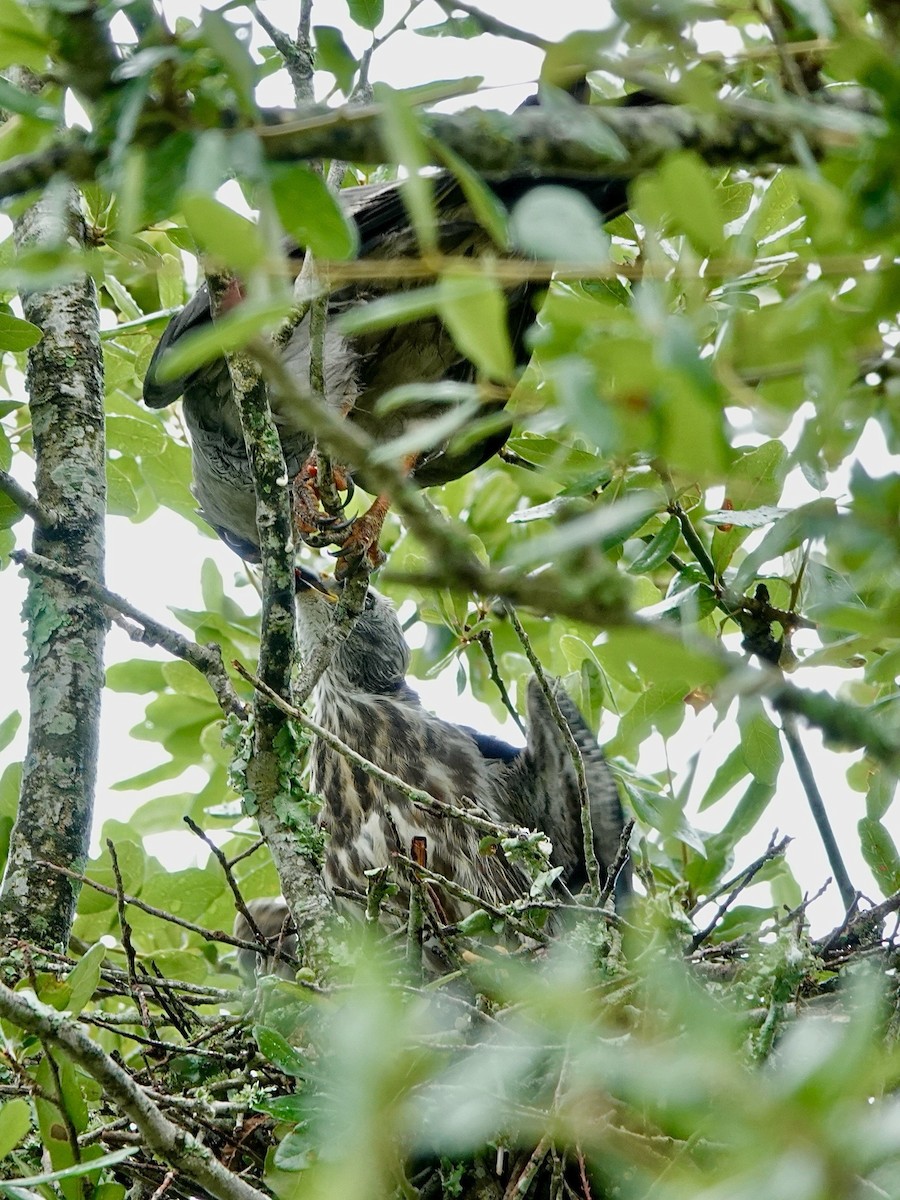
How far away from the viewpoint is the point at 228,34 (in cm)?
93

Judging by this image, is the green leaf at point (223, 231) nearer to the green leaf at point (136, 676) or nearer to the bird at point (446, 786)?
the bird at point (446, 786)

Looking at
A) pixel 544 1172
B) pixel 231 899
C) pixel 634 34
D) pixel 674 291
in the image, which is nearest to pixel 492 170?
pixel 634 34

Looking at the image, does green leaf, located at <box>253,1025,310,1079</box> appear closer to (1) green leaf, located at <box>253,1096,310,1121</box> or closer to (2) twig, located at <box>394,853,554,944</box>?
(1) green leaf, located at <box>253,1096,310,1121</box>

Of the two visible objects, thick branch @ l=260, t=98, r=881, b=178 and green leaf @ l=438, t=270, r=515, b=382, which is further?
thick branch @ l=260, t=98, r=881, b=178

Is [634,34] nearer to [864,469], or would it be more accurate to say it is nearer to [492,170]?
[492,170]

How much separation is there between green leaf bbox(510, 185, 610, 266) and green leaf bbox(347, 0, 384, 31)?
1.17 meters

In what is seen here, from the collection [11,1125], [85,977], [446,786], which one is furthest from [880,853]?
[11,1125]

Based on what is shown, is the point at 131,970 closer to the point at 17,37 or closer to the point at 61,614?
the point at 61,614

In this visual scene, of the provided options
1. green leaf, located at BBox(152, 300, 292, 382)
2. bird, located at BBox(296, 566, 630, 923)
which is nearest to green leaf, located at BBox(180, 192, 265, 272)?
green leaf, located at BBox(152, 300, 292, 382)

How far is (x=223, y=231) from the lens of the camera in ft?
2.64

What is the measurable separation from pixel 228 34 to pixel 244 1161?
6.36ft

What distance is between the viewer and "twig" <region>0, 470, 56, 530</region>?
7.92 feet

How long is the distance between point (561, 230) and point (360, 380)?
273 centimetres

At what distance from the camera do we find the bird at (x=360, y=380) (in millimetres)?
2863
